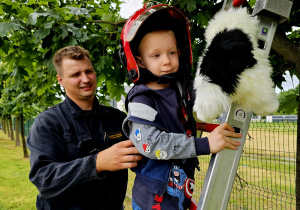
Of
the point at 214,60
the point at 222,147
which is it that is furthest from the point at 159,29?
the point at 222,147

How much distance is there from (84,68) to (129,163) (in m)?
1.15

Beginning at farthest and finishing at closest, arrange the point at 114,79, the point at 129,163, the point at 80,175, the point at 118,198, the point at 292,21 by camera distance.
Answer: the point at 114,79
the point at 292,21
the point at 118,198
the point at 80,175
the point at 129,163

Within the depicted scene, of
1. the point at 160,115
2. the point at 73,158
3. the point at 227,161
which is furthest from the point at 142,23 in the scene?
the point at 73,158

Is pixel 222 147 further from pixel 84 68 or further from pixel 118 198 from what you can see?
pixel 84 68

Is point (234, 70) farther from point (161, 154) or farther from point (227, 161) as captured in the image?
point (161, 154)

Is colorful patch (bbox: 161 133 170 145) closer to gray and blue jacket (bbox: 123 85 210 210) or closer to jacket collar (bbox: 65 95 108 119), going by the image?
gray and blue jacket (bbox: 123 85 210 210)

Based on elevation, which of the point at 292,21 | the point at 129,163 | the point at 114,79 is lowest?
the point at 129,163

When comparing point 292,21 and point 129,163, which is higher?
point 292,21

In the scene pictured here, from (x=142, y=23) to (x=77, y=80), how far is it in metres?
1.00

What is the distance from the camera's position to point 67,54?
223 cm

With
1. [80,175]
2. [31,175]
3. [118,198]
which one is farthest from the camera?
[118,198]

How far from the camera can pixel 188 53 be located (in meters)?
1.81

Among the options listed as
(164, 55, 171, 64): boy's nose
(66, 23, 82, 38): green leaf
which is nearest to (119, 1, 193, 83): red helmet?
(164, 55, 171, 64): boy's nose

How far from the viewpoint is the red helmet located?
1.56m
